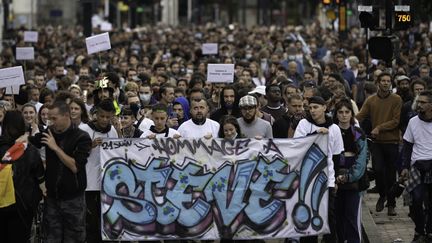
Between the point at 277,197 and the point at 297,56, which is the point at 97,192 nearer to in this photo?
the point at 277,197

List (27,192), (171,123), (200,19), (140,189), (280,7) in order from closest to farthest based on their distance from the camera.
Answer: (27,192) < (140,189) < (171,123) < (200,19) < (280,7)

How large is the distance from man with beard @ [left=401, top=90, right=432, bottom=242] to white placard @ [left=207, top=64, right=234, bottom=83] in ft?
22.8

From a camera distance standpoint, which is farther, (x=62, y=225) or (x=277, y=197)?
(x=277, y=197)

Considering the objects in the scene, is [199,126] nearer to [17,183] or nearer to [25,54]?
[17,183]

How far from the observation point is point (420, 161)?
1397 cm

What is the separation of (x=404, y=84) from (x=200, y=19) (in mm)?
92037

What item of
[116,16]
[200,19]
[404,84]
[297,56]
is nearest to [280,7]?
[200,19]

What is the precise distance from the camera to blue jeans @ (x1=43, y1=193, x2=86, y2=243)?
11.9 metres

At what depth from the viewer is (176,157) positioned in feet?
42.1

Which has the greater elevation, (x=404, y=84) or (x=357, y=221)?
(x=404, y=84)

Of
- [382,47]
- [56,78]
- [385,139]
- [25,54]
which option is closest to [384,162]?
[385,139]

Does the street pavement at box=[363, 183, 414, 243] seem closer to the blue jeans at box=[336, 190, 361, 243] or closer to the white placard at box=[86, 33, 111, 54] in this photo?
the blue jeans at box=[336, 190, 361, 243]

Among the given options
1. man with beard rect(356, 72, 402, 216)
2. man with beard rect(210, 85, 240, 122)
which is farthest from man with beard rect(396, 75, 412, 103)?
man with beard rect(210, 85, 240, 122)

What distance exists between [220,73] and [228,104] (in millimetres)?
4640
